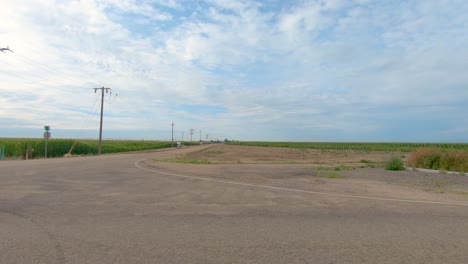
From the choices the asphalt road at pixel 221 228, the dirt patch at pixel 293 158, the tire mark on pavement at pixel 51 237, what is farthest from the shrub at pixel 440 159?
the tire mark on pavement at pixel 51 237

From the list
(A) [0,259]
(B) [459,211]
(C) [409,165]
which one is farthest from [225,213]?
(C) [409,165]

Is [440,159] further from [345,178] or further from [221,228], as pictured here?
[221,228]

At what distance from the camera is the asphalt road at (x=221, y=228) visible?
545 centimetres

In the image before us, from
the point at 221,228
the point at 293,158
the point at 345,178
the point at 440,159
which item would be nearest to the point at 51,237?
the point at 221,228

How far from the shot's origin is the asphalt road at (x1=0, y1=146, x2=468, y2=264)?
17.9 feet

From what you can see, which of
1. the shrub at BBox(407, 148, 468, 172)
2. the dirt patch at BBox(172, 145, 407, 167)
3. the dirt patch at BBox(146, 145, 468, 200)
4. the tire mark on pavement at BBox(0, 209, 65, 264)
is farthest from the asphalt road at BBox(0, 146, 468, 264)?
the dirt patch at BBox(172, 145, 407, 167)

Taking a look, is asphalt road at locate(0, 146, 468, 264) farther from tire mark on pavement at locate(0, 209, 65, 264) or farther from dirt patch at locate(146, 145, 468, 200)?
dirt patch at locate(146, 145, 468, 200)

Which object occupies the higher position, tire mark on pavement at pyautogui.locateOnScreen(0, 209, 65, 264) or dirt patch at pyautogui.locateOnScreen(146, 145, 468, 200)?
dirt patch at pyautogui.locateOnScreen(146, 145, 468, 200)

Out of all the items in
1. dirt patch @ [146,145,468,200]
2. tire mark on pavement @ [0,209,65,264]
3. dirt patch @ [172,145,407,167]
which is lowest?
tire mark on pavement @ [0,209,65,264]

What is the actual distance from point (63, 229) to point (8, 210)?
106 inches

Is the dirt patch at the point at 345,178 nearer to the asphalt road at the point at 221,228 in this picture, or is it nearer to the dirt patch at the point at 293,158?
the asphalt road at the point at 221,228

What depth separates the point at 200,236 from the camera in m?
6.48

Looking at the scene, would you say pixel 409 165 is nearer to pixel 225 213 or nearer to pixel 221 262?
pixel 225 213

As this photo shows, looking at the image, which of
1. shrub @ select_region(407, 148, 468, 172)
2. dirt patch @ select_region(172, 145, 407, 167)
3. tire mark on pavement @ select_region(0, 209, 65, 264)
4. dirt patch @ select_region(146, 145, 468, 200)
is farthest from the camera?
dirt patch @ select_region(172, 145, 407, 167)
